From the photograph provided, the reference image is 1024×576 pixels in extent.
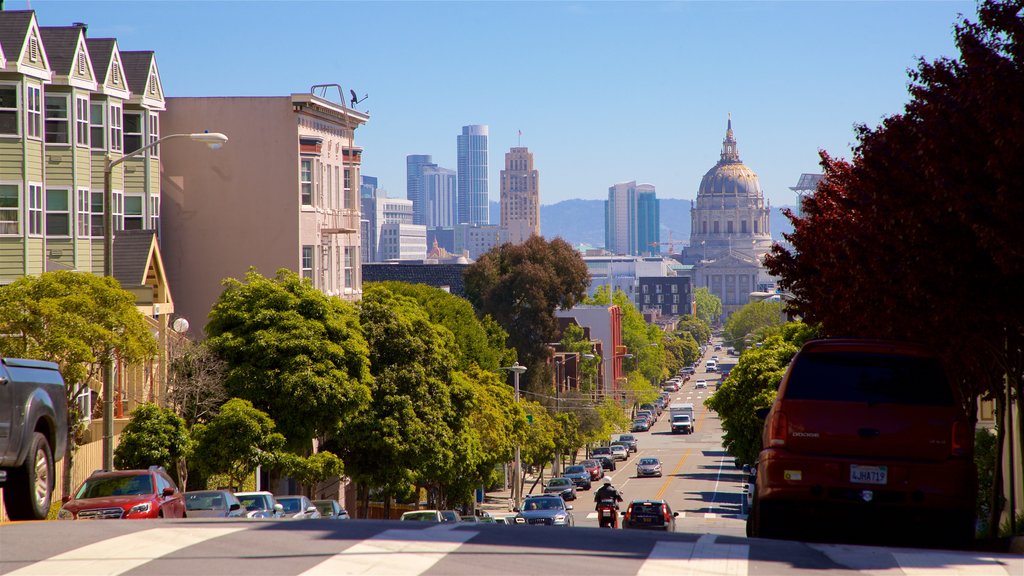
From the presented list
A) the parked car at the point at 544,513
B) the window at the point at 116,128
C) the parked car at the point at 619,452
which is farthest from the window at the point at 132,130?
the parked car at the point at 619,452

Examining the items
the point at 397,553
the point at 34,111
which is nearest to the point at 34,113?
the point at 34,111

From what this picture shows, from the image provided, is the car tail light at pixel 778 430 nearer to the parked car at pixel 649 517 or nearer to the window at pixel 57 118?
the parked car at pixel 649 517

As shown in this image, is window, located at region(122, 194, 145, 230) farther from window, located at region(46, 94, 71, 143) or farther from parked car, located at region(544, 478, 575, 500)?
parked car, located at region(544, 478, 575, 500)

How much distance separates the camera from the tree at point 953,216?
14.3 meters

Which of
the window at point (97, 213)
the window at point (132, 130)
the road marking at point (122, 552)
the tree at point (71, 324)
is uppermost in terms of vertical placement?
the window at point (132, 130)

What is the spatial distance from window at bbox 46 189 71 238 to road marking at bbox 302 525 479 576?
2902 cm

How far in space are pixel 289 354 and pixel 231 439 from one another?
127 inches

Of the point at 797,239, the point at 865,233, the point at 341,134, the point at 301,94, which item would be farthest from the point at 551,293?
the point at 865,233

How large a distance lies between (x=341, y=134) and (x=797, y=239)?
111 ft

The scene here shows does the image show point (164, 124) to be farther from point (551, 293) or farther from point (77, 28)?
point (551, 293)

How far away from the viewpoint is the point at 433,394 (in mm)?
45250

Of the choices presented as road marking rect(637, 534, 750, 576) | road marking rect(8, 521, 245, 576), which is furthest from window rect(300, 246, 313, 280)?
road marking rect(637, 534, 750, 576)

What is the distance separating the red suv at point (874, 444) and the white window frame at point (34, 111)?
28065 mm

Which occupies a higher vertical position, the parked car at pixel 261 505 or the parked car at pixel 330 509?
the parked car at pixel 261 505
